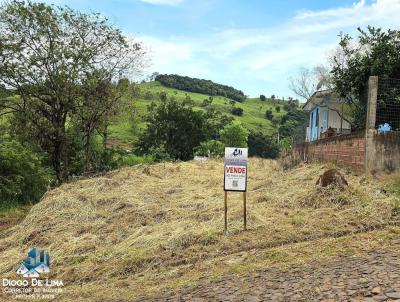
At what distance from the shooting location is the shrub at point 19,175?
590 inches

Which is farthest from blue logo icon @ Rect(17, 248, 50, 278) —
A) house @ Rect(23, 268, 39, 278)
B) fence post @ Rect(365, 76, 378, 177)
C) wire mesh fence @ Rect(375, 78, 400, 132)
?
wire mesh fence @ Rect(375, 78, 400, 132)

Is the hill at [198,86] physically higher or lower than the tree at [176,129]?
higher

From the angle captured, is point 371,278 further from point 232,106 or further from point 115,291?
point 232,106

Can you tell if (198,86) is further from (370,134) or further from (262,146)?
(370,134)

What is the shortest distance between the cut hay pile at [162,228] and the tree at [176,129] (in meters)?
28.8

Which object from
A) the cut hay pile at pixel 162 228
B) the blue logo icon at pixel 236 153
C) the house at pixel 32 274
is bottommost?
the house at pixel 32 274

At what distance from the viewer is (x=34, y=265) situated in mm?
7027

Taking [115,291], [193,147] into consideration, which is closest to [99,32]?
[115,291]

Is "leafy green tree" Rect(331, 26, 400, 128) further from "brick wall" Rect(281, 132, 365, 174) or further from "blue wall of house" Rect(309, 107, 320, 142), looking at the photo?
"blue wall of house" Rect(309, 107, 320, 142)

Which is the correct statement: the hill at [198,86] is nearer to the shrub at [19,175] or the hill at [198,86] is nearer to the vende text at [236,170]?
the shrub at [19,175]

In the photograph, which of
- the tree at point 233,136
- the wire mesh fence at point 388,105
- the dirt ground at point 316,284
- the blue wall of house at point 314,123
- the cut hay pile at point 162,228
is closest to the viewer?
the dirt ground at point 316,284

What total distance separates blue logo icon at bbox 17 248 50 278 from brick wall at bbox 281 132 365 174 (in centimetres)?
672

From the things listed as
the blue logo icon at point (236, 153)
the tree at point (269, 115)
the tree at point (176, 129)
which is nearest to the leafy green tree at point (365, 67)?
the blue logo icon at point (236, 153)

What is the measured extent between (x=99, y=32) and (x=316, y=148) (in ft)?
29.2
